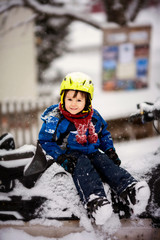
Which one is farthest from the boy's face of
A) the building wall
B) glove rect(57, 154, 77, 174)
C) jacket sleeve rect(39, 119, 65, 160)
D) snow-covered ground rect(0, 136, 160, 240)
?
the building wall

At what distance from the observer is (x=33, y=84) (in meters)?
5.36

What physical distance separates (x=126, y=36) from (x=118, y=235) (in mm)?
4001

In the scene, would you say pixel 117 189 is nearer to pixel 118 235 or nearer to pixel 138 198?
pixel 138 198

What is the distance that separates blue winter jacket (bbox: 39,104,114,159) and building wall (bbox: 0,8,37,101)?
371 cm

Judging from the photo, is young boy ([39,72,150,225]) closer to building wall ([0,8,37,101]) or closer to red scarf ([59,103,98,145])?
red scarf ([59,103,98,145])

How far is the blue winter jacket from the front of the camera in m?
1.38

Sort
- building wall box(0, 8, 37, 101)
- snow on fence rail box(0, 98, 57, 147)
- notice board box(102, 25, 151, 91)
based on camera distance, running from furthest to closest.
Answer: building wall box(0, 8, 37, 101) → notice board box(102, 25, 151, 91) → snow on fence rail box(0, 98, 57, 147)

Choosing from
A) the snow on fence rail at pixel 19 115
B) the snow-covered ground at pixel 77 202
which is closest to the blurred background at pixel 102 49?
the snow on fence rail at pixel 19 115

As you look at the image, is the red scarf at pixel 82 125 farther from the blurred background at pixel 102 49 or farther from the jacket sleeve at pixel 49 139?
the blurred background at pixel 102 49

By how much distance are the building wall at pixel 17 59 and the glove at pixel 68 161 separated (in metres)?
3.90

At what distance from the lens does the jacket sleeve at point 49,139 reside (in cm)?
137

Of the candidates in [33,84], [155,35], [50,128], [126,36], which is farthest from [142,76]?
[50,128]

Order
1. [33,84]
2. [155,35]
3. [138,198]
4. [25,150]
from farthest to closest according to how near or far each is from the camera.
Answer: [33,84] < [155,35] < [25,150] < [138,198]

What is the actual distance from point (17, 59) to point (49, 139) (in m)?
4.22
